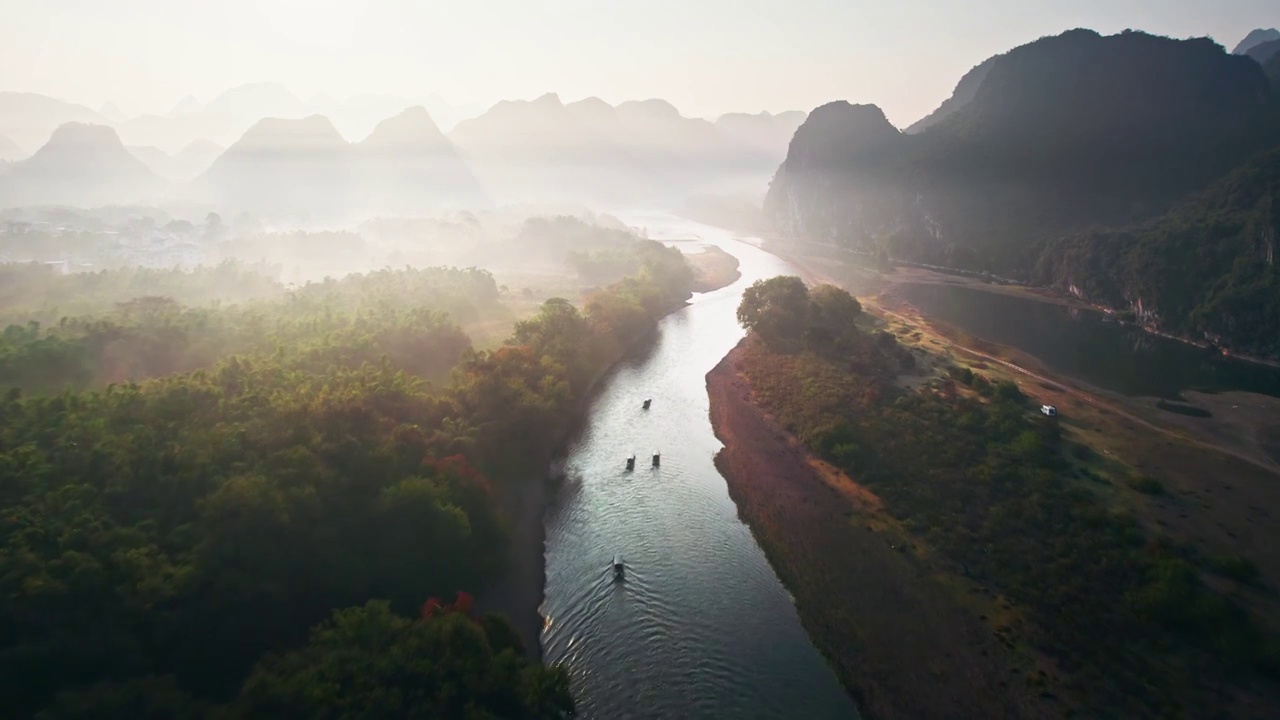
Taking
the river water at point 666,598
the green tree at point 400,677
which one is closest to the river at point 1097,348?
the river water at point 666,598

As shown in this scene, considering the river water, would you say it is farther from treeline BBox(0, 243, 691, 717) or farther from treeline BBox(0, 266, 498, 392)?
treeline BBox(0, 266, 498, 392)

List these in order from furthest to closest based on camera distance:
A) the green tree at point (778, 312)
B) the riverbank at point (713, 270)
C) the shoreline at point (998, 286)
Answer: the riverbank at point (713, 270), the shoreline at point (998, 286), the green tree at point (778, 312)

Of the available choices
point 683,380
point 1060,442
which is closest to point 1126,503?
point 1060,442

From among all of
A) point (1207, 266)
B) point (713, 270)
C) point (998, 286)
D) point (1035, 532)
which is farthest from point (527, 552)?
point (998, 286)

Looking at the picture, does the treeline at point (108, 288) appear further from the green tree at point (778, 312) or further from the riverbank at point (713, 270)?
→ the riverbank at point (713, 270)

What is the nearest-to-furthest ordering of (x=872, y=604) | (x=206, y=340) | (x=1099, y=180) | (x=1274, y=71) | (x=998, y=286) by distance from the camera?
(x=872, y=604) < (x=206, y=340) < (x=998, y=286) < (x=1099, y=180) < (x=1274, y=71)

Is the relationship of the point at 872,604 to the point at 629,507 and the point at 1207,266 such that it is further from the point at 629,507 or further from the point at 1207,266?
the point at 1207,266

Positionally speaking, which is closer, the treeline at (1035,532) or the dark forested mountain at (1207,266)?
the treeline at (1035,532)
